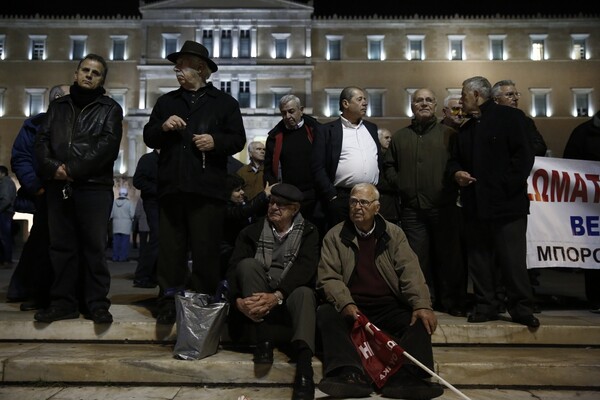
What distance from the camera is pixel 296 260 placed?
13.3ft

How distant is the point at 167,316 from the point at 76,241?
3.20 feet

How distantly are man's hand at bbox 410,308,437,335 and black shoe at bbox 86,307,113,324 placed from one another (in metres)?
2.29

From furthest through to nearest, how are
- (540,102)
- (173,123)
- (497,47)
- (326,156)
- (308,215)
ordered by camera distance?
1. (497,47)
2. (540,102)
3. (308,215)
4. (326,156)
5. (173,123)

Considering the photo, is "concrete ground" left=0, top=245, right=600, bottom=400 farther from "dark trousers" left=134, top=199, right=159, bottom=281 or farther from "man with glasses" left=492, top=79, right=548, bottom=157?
"dark trousers" left=134, top=199, right=159, bottom=281

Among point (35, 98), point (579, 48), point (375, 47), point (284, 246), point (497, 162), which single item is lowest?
point (284, 246)

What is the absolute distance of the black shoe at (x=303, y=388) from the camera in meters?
3.27

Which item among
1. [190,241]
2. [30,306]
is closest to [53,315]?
[30,306]

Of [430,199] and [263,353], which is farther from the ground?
[430,199]

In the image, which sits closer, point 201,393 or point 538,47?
point 201,393

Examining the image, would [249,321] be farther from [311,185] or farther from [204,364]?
[311,185]

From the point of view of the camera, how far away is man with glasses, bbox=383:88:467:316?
192 inches

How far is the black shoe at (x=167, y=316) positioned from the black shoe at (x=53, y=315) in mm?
725

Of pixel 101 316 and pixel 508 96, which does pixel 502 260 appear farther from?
pixel 101 316

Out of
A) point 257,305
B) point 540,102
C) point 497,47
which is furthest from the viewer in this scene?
point 497,47
